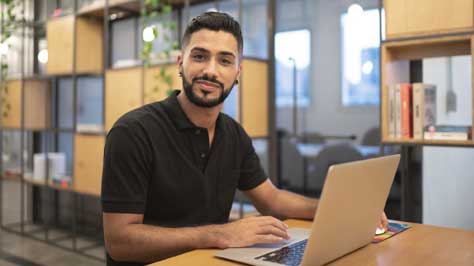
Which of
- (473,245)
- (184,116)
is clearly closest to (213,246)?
(184,116)

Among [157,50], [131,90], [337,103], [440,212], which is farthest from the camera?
[157,50]

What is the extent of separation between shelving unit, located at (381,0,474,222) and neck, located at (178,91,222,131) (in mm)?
1029

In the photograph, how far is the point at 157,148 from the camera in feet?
5.22

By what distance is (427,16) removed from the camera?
7.45 ft

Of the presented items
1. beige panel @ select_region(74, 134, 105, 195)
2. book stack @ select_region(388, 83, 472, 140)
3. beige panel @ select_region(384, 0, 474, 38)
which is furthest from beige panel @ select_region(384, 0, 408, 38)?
beige panel @ select_region(74, 134, 105, 195)

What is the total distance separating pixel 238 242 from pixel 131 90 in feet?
8.45

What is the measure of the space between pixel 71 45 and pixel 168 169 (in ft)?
9.79

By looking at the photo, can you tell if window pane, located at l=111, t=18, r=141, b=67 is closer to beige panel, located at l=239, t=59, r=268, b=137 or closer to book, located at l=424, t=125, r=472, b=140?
beige panel, located at l=239, t=59, r=268, b=137

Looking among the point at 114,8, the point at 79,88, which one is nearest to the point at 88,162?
the point at 79,88

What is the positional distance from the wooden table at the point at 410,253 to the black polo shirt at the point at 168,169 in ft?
1.10

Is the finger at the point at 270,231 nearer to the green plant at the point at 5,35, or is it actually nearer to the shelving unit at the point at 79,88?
the shelving unit at the point at 79,88

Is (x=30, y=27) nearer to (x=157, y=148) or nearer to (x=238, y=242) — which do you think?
(x=157, y=148)

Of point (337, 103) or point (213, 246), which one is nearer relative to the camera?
point (213, 246)

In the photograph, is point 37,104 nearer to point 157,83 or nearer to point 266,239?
point 157,83
